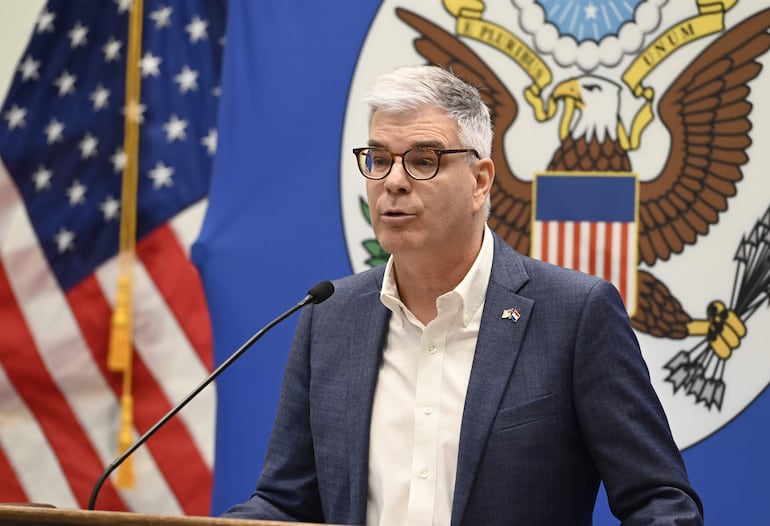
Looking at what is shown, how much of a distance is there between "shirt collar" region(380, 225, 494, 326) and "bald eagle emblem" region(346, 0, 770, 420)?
88cm

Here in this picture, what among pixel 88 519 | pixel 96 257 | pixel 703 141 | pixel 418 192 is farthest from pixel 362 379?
pixel 96 257

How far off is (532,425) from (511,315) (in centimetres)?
23

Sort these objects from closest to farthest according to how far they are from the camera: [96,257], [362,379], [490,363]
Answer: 1. [490,363]
2. [362,379]
3. [96,257]

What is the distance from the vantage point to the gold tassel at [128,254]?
3.58 meters

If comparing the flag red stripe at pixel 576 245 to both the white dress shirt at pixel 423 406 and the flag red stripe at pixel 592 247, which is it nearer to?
the flag red stripe at pixel 592 247

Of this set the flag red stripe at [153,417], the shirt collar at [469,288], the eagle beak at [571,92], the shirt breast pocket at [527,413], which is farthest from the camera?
the flag red stripe at [153,417]

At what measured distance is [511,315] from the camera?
2.03 meters

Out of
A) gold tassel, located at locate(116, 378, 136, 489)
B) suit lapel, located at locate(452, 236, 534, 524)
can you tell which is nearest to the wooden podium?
suit lapel, located at locate(452, 236, 534, 524)

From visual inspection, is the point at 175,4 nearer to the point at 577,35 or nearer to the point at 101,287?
the point at 101,287

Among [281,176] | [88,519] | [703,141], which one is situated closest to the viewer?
Result: [88,519]

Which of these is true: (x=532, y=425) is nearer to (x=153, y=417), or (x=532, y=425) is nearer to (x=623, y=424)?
(x=623, y=424)

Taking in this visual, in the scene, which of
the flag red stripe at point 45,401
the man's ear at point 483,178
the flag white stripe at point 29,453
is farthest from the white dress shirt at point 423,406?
the flag white stripe at point 29,453

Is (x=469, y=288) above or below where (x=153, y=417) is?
above

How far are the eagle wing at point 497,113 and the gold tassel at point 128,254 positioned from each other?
1135mm
